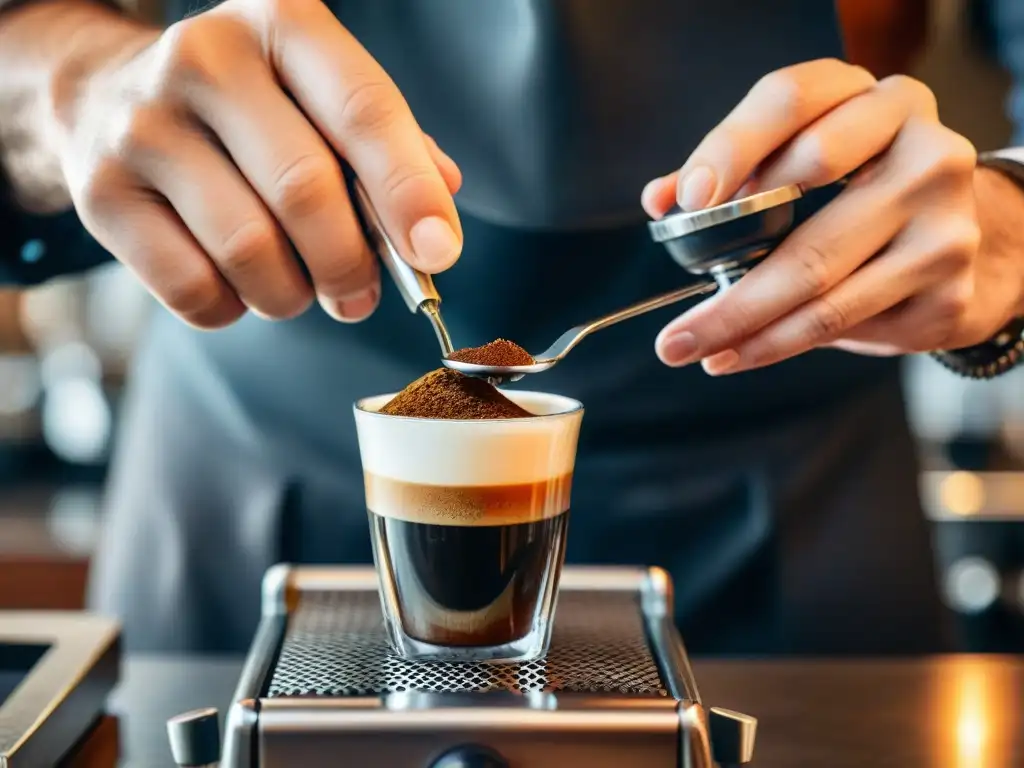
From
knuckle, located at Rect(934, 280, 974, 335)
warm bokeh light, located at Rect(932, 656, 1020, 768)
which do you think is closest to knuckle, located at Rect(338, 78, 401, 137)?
knuckle, located at Rect(934, 280, 974, 335)

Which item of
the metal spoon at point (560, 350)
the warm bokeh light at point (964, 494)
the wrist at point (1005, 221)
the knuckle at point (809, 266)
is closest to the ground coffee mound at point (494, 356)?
the metal spoon at point (560, 350)

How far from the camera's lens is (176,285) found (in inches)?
31.6

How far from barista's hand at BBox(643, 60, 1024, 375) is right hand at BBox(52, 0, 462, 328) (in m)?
0.21

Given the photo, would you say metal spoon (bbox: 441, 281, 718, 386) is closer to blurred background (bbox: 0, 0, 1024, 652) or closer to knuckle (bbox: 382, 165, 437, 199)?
knuckle (bbox: 382, 165, 437, 199)

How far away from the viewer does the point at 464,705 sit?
628mm

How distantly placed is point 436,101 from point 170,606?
634mm

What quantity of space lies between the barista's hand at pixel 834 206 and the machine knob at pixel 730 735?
30 cm

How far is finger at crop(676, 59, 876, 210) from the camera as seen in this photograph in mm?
795

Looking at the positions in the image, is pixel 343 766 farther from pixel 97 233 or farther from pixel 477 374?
pixel 97 233

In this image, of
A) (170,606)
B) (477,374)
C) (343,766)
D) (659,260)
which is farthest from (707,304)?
(170,606)

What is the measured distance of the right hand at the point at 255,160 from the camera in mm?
749

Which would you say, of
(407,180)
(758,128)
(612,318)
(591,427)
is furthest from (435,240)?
(591,427)

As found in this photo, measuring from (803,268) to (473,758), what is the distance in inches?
16.7

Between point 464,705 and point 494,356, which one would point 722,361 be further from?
point 464,705
